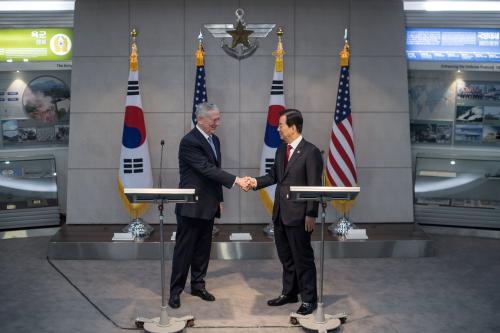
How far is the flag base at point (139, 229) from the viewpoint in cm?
640

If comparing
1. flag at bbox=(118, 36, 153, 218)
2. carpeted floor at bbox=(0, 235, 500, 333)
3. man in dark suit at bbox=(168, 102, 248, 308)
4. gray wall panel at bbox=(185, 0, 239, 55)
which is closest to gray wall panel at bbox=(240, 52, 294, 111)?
gray wall panel at bbox=(185, 0, 239, 55)

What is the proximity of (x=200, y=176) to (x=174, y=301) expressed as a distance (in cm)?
96

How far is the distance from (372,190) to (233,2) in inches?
103

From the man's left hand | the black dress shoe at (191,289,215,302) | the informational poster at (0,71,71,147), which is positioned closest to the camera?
the man's left hand

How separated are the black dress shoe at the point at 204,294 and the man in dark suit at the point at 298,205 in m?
0.71

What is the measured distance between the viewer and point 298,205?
460 centimetres

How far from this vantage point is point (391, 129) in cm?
727

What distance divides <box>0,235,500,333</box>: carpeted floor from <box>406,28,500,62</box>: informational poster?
2323 millimetres

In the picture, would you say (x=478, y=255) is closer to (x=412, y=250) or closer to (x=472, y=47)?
(x=412, y=250)

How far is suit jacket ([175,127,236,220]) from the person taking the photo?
472 centimetres

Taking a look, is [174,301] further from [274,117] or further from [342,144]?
[342,144]

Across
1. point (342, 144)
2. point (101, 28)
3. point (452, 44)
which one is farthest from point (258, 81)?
point (452, 44)

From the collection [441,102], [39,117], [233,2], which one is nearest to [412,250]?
[441,102]

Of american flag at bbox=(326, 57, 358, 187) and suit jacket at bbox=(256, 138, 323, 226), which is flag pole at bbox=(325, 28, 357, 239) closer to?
american flag at bbox=(326, 57, 358, 187)
